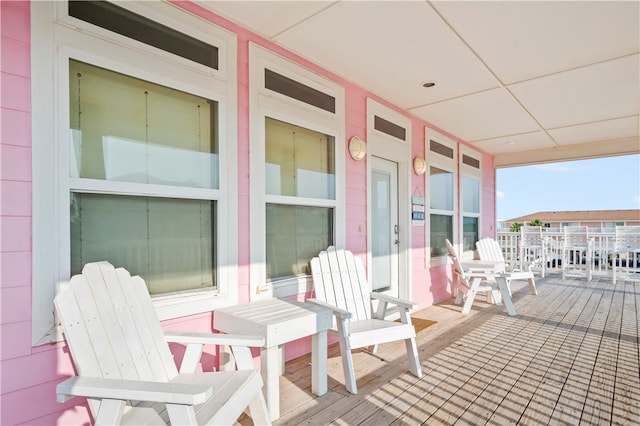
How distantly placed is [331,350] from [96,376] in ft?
6.89

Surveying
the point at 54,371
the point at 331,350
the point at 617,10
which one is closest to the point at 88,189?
the point at 54,371

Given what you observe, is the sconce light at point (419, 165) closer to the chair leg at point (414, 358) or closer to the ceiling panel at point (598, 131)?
the ceiling panel at point (598, 131)

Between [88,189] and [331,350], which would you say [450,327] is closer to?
[331,350]

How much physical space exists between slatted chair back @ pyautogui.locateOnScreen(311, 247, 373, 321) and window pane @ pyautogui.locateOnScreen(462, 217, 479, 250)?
3645 millimetres

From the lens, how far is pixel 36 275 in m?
1.66

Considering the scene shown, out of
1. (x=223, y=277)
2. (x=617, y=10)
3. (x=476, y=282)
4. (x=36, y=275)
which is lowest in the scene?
(x=476, y=282)

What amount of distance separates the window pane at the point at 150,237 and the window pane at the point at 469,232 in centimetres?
492

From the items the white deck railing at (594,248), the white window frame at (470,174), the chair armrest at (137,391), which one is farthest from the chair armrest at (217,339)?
the white deck railing at (594,248)

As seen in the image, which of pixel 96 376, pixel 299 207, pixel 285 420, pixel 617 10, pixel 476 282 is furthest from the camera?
pixel 476 282

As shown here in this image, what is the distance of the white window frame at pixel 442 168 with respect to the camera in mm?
4895

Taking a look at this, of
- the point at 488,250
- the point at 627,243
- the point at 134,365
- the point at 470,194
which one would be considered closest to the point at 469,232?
the point at 488,250

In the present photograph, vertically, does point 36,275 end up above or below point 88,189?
below

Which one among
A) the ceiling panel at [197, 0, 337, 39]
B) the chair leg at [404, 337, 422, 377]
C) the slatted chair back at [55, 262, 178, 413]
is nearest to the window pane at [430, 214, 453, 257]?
the chair leg at [404, 337, 422, 377]

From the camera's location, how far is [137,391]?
1247mm
